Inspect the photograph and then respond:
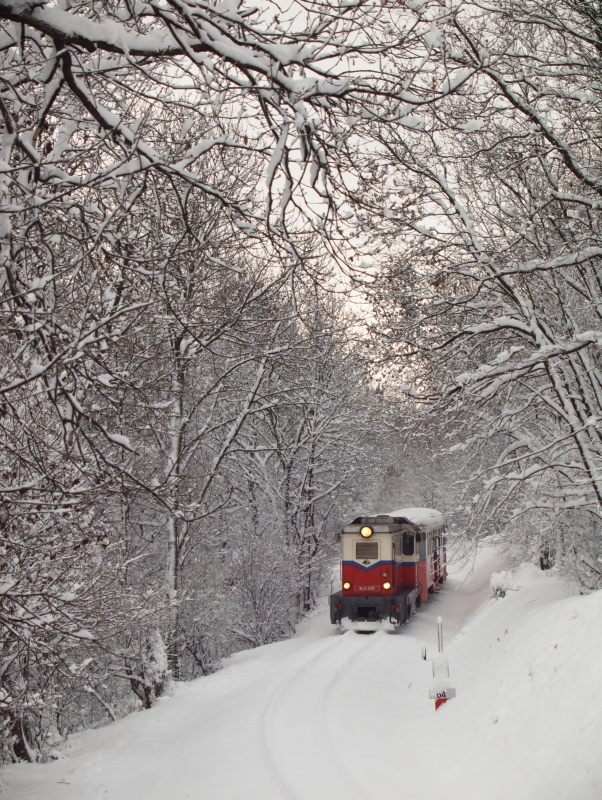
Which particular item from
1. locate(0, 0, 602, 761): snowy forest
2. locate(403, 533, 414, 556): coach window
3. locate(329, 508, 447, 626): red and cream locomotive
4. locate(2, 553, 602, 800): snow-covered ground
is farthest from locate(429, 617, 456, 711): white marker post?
locate(403, 533, 414, 556): coach window

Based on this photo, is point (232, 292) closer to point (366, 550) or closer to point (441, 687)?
point (441, 687)

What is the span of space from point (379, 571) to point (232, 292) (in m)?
10.5

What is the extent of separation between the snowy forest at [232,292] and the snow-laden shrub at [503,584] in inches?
55.2

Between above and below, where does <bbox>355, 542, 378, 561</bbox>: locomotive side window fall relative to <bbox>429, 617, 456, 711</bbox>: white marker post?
above

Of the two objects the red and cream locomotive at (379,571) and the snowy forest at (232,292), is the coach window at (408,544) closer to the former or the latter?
the red and cream locomotive at (379,571)

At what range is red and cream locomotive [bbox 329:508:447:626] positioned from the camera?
2077 centimetres

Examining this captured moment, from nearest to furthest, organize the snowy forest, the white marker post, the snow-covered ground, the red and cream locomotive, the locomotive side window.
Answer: the snowy forest, the snow-covered ground, the white marker post, the red and cream locomotive, the locomotive side window

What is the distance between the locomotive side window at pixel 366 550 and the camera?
21938 mm

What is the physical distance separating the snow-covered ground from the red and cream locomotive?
6.03m

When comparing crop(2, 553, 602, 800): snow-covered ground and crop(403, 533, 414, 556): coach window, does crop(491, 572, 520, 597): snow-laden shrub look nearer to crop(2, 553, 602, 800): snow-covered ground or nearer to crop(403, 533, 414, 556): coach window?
crop(403, 533, 414, 556): coach window

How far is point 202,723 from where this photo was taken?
37.0 ft

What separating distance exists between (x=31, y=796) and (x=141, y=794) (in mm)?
1218

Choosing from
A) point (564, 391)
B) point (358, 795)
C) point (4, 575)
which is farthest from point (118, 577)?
point (564, 391)

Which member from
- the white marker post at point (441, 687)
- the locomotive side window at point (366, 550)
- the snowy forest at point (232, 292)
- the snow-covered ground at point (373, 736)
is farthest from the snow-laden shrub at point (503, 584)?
the white marker post at point (441, 687)
